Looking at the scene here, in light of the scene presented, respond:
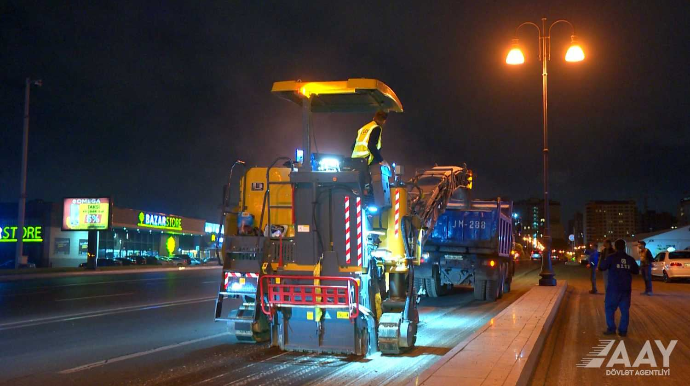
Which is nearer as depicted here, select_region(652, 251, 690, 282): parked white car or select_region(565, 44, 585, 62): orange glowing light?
select_region(565, 44, 585, 62): orange glowing light

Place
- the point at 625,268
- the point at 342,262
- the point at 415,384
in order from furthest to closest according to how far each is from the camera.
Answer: the point at 625,268 → the point at 342,262 → the point at 415,384

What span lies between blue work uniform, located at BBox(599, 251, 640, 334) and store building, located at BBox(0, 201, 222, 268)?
1824 inches

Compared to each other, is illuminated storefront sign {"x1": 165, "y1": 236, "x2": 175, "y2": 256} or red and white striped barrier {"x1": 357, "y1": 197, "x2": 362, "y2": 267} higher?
red and white striped barrier {"x1": 357, "y1": 197, "x2": 362, "y2": 267}

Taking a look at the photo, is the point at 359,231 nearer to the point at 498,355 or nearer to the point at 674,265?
the point at 498,355

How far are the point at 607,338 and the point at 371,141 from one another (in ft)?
18.3

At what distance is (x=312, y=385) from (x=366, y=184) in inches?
121

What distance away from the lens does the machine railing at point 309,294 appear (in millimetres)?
8836

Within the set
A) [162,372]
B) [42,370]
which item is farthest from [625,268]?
[42,370]

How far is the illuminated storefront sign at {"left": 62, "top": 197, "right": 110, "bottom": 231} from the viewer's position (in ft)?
171

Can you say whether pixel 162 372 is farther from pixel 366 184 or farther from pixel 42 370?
pixel 366 184

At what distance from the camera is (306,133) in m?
9.92

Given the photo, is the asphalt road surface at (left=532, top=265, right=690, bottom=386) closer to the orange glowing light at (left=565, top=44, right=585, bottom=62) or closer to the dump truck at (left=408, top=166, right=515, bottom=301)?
the dump truck at (left=408, top=166, right=515, bottom=301)

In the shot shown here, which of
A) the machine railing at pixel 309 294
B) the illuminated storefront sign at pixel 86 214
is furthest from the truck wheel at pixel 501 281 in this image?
the illuminated storefront sign at pixel 86 214

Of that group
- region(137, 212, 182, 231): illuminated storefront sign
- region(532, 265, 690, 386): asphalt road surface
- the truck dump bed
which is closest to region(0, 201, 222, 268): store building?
region(137, 212, 182, 231): illuminated storefront sign
